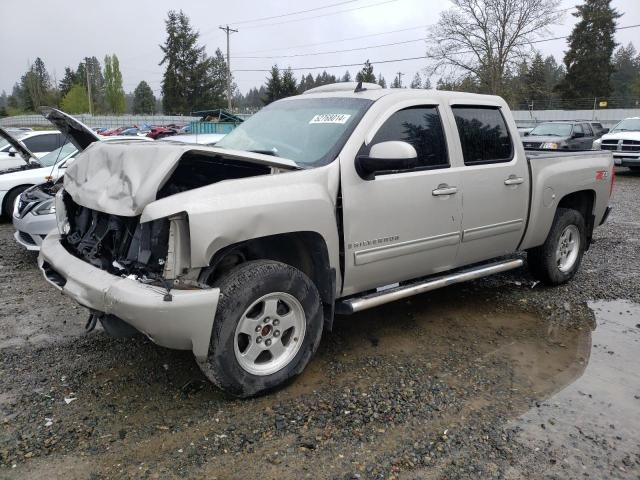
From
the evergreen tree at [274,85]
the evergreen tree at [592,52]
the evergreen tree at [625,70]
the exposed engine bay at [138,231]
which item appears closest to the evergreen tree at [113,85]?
the evergreen tree at [274,85]

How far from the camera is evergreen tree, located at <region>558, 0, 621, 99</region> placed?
56.8 m

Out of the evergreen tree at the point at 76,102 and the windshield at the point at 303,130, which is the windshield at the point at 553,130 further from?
the evergreen tree at the point at 76,102

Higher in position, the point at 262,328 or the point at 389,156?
the point at 389,156

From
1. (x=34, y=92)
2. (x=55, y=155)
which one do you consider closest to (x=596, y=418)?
(x=55, y=155)

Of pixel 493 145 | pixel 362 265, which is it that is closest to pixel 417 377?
pixel 362 265

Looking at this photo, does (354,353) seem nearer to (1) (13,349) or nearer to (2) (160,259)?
(2) (160,259)

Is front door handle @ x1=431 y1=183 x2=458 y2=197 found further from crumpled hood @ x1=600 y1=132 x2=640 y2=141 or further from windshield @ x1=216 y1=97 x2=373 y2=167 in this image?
crumpled hood @ x1=600 y1=132 x2=640 y2=141

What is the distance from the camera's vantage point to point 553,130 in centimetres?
1823

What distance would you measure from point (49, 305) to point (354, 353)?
3063 millimetres

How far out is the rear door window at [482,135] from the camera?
449cm

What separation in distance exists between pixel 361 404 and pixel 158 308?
1375mm

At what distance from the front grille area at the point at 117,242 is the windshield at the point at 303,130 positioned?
1.16 metres

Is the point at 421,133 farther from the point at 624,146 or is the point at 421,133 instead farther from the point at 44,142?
the point at 624,146

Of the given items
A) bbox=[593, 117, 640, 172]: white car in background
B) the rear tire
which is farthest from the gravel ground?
bbox=[593, 117, 640, 172]: white car in background
